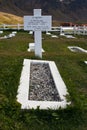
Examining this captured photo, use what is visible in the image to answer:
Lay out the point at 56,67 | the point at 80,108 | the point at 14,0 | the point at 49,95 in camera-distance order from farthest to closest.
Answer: the point at 14,0 < the point at 56,67 < the point at 49,95 < the point at 80,108

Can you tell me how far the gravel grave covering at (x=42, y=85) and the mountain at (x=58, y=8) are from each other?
132m

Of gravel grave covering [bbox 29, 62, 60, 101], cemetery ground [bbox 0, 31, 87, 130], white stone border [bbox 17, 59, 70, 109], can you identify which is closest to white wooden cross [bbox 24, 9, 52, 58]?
gravel grave covering [bbox 29, 62, 60, 101]

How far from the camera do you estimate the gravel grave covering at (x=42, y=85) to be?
27.8 ft

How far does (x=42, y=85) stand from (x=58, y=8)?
469 feet

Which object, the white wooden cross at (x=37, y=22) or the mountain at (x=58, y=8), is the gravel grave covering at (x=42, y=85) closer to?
the white wooden cross at (x=37, y=22)

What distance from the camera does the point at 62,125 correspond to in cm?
707

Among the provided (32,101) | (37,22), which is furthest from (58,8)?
(32,101)

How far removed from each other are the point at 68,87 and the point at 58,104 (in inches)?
53.3

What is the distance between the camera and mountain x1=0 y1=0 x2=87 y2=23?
14450 centimetres

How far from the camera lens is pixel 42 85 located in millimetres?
9398

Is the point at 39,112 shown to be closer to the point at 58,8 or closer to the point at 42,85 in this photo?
the point at 42,85

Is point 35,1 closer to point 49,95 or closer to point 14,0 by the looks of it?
point 14,0

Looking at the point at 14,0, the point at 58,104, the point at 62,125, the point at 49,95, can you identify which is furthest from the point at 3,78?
the point at 14,0

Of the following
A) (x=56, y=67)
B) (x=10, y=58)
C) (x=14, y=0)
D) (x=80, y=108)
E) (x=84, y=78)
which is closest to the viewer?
(x=80, y=108)
